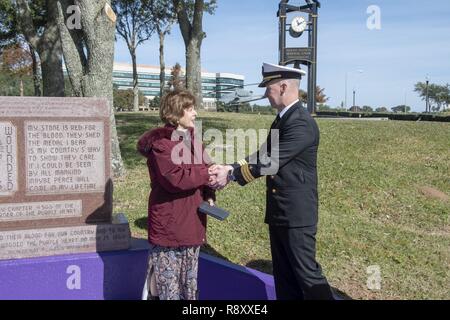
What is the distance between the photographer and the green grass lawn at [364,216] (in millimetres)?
4840

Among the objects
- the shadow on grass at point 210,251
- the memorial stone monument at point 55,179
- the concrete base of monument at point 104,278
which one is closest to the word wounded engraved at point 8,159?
the memorial stone monument at point 55,179

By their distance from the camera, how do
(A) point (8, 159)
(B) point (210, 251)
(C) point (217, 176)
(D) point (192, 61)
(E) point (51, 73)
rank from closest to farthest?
1. (C) point (217, 176)
2. (A) point (8, 159)
3. (B) point (210, 251)
4. (E) point (51, 73)
5. (D) point (192, 61)

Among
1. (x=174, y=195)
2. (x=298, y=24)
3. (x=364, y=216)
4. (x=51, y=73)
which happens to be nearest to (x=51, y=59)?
(x=51, y=73)

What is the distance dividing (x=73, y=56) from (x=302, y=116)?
287 inches

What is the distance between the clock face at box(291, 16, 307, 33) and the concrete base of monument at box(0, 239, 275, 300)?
16.9 metres

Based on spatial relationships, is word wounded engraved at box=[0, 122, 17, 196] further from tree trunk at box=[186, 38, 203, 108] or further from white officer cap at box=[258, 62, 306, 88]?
tree trunk at box=[186, 38, 203, 108]

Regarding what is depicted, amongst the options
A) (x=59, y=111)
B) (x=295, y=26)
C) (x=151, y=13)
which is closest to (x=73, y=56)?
(x=59, y=111)

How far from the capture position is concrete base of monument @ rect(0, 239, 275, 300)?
3816 mm

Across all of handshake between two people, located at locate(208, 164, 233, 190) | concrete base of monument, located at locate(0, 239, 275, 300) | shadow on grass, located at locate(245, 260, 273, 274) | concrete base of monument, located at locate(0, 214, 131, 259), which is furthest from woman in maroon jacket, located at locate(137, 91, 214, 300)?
shadow on grass, located at locate(245, 260, 273, 274)

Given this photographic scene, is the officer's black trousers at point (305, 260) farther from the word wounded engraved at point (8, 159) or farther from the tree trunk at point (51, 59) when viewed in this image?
the tree trunk at point (51, 59)

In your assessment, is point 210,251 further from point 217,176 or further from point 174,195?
point 174,195

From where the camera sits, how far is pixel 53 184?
4129 mm

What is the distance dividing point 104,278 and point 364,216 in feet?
13.1

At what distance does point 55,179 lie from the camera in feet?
13.6
